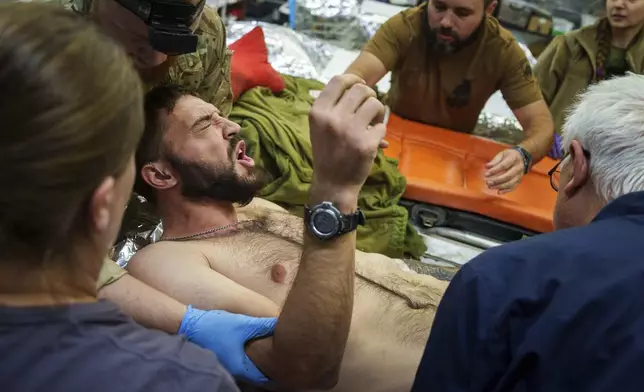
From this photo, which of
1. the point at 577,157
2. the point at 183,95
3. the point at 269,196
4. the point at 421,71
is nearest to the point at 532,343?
the point at 577,157

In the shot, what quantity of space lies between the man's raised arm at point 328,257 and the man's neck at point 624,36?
2.30 meters

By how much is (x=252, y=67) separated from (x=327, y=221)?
1573 mm

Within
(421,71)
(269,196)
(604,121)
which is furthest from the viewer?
(421,71)

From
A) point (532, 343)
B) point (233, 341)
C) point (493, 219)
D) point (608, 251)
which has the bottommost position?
point (493, 219)

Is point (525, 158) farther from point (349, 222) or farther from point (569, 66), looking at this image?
point (349, 222)

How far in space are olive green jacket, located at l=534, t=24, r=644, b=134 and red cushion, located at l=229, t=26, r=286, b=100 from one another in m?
1.31

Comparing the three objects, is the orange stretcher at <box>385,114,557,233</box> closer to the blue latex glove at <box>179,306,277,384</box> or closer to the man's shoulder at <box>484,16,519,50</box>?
the man's shoulder at <box>484,16,519,50</box>

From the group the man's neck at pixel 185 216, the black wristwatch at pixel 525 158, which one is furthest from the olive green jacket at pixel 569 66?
the man's neck at pixel 185 216

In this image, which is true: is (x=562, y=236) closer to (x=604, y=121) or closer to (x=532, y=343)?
(x=532, y=343)

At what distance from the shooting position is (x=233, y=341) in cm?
118

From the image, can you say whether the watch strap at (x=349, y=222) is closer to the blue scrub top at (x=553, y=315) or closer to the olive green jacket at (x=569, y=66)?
the blue scrub top at (x=553, y=315)

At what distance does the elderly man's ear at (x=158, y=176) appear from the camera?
1.60 meters

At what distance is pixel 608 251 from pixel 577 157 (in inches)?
12.9

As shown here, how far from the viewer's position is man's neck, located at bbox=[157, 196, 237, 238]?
64.0 inches
